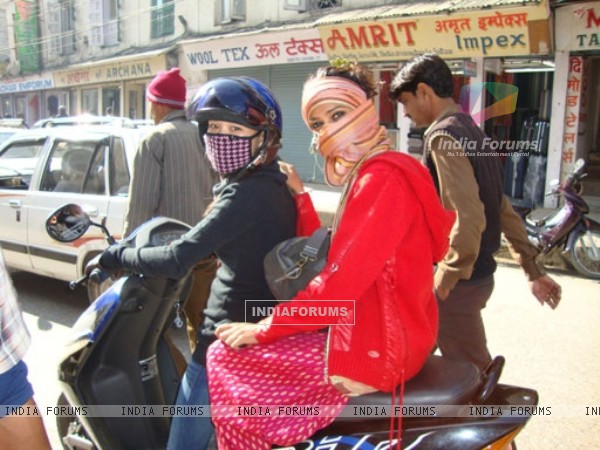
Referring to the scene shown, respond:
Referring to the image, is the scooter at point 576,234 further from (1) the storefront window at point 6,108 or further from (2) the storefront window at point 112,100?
(1) the storefront window at point 6,108

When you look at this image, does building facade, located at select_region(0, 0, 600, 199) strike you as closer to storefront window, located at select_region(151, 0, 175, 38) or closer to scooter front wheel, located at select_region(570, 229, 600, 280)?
storefront window, located at select_region(151, 0, 175, 38)

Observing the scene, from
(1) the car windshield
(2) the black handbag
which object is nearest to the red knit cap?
(2) the black handbag

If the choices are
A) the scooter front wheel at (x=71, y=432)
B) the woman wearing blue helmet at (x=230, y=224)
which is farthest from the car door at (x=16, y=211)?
the woman wearing blue helmet at (x=230, y=224)

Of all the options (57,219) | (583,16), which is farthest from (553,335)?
(583,16)

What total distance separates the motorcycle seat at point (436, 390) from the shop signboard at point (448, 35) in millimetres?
8296

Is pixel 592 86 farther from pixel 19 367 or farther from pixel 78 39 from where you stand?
pixel 78 39

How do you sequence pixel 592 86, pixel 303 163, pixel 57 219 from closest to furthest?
pixel 57 219, pixel 592 86, pixel 303 163

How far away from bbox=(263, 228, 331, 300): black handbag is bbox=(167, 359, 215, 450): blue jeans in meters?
0.50

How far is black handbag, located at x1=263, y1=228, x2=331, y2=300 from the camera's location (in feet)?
5.18

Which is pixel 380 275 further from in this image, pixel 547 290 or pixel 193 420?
pixel 547 290

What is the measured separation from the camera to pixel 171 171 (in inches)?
138

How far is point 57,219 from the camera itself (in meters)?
2.17

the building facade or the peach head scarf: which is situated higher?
the building facade

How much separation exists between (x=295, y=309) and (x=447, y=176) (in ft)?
3.53
